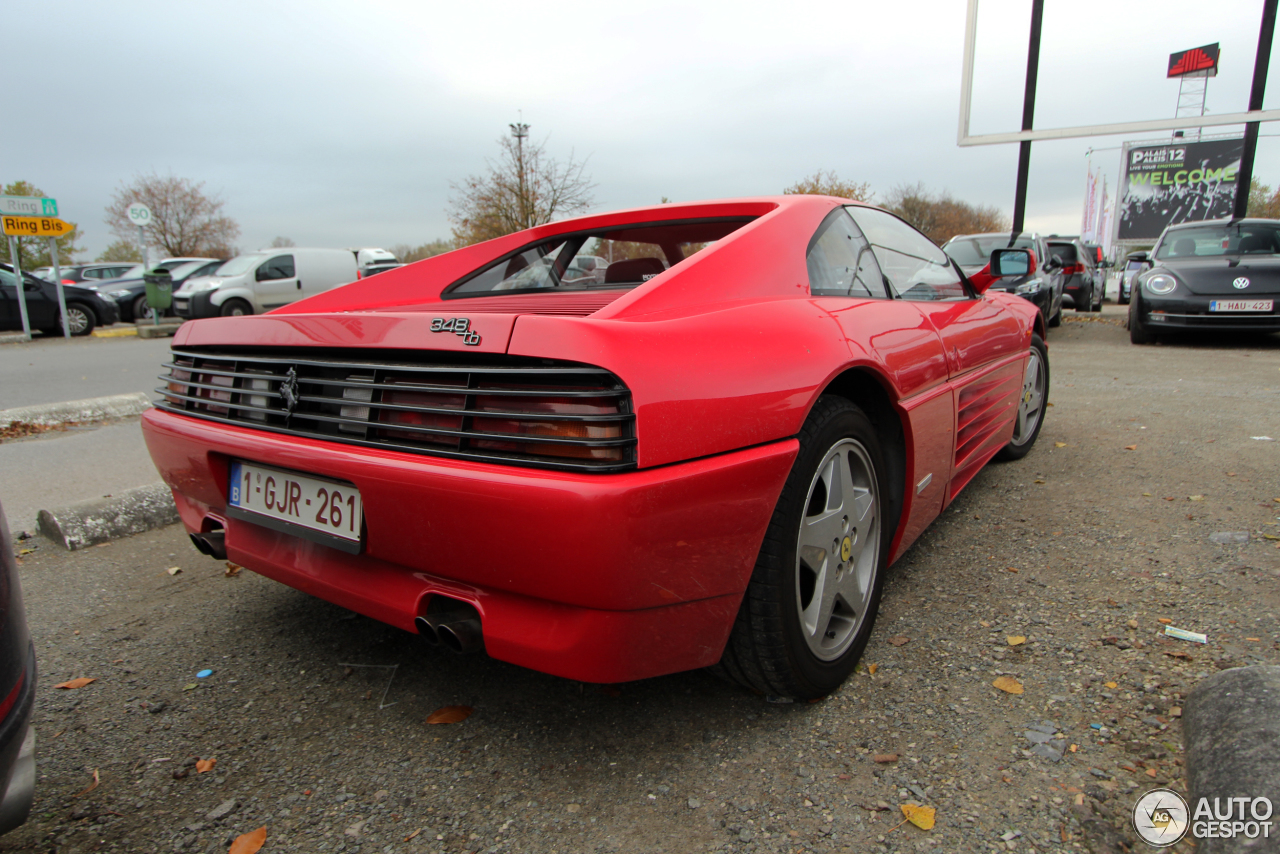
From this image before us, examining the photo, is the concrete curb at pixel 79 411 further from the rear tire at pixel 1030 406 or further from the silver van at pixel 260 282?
the silver van at pixel 260 282

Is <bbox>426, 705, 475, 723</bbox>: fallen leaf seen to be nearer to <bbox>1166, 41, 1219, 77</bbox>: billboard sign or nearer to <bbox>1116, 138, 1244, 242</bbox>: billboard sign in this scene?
<bbox>1116, 138, 1244, 242</bbox>: billboard sign

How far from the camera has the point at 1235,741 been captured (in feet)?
4.91

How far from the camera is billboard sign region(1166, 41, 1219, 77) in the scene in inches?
1734

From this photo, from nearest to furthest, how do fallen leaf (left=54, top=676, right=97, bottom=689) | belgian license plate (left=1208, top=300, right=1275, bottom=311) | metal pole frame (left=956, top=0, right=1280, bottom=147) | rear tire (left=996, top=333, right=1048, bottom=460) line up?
1. fallen leaf (left=54, top=676, right=97, bottom=689)
2. rear tire (left=996, top=333, right=1048, bottom=460)
3. belgian license plate (left=1208, top=300, right=1275, bottom=311)
4. metal pole frame (left=956, top=0, right=1280, bottom=147)

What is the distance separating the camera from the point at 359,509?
5.27 ft

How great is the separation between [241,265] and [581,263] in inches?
611

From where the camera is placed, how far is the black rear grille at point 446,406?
1374 mm

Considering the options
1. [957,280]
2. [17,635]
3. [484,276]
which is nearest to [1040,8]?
[957,280]

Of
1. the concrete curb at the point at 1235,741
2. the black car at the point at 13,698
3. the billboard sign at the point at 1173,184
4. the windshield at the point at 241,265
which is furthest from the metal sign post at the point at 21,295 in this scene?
the billboard sign at the point at 1173,184

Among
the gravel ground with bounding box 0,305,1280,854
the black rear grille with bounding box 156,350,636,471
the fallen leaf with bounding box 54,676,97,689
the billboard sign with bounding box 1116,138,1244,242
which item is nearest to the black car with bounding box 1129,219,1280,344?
the gravel ground with bounding box 0,305,1280,854

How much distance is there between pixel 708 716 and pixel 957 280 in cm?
224

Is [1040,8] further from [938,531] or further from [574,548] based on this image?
[574,548]

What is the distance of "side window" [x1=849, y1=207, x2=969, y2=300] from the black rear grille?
156cm

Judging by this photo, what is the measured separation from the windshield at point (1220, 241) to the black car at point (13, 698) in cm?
1150
